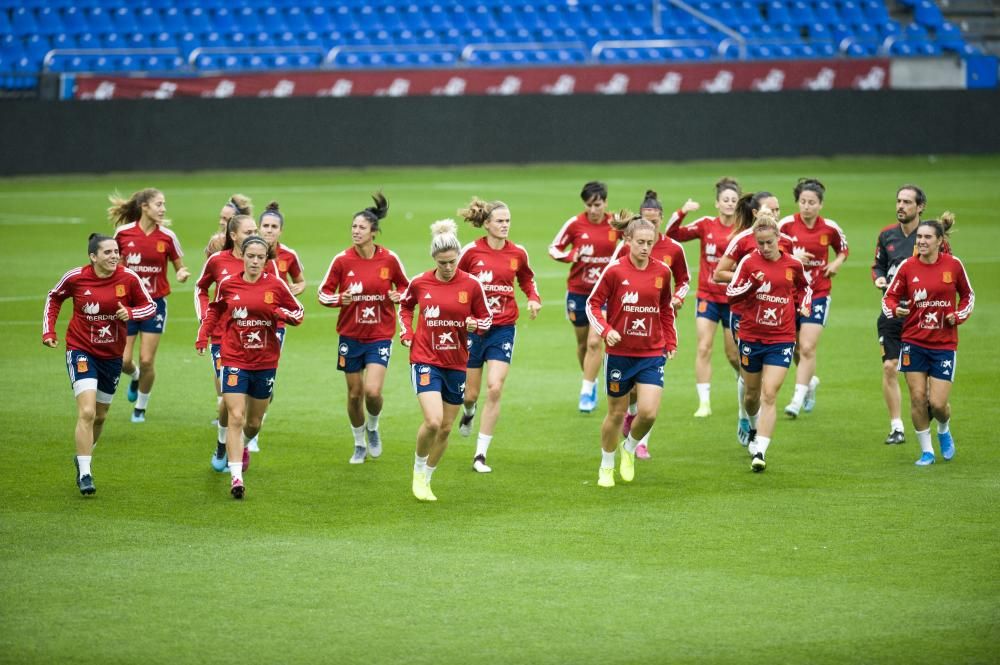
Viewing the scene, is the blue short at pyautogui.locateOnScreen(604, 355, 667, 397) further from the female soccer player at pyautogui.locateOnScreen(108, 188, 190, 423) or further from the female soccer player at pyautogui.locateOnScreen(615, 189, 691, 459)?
the female soccer player at pyautogui.locateOnScreen(108, 188, 190, 423)

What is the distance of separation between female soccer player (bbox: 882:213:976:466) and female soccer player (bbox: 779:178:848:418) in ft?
6.15

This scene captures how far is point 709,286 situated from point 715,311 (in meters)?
0.27

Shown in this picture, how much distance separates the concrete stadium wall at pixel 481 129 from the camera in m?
38.4

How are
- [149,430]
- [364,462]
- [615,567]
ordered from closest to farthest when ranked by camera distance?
1. [615,567]
2. [364,462]
3. [149,430]

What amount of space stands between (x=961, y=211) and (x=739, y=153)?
36.7 feet

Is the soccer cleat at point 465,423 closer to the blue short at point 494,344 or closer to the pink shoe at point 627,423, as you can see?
the blue short at point 494,344

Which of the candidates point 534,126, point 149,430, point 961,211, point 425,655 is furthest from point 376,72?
point 425,655

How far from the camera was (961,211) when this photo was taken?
1309 inches

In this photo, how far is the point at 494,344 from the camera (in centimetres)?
1338

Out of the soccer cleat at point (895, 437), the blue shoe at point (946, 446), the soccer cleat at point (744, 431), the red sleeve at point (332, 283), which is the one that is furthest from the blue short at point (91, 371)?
the blue shoe at point (946, 446)

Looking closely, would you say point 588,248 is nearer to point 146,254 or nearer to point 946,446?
point 946,446

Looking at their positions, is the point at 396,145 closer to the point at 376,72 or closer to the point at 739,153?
the point at 376,72

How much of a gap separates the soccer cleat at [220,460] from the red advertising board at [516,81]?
1076 inches

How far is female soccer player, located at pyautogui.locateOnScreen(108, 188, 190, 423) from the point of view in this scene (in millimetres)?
14984
